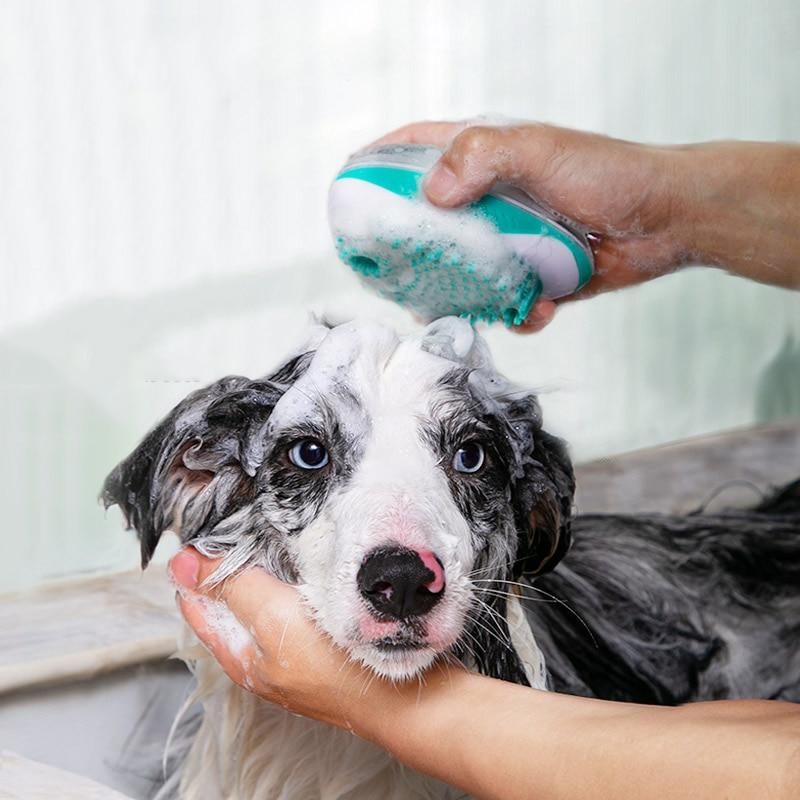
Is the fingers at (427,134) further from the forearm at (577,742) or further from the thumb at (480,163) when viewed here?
the forearm at (577,742)

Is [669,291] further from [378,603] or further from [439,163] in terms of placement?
Result: [378,603]

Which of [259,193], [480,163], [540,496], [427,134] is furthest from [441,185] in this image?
[259,193]

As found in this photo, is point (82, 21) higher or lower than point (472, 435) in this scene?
higher

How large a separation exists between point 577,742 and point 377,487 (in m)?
0.27

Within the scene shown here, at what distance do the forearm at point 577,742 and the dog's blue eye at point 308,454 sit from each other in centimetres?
21

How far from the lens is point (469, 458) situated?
104cm

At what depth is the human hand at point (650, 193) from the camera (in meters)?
1.15

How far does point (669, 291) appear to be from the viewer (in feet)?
6.97

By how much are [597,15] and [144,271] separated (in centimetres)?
98

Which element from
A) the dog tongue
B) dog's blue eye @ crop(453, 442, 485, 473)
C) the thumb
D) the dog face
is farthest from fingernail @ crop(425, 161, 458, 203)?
the dog tongue

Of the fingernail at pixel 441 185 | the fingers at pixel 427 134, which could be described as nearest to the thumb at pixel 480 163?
the fingernail at pixel 441 185

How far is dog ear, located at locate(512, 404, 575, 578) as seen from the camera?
1129 mm

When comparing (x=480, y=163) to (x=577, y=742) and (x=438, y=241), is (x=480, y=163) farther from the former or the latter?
(x=577, y=742)

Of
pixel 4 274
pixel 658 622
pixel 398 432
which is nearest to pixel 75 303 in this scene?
pixel 4 274
